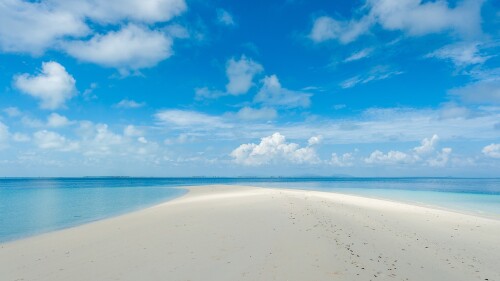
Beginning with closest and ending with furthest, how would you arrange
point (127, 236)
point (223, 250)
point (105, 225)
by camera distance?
1. point (223, 250)
2. point (127, 236)
3. point (105, 225)

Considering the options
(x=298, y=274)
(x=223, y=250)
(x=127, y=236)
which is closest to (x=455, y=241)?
(x=298, y=274)

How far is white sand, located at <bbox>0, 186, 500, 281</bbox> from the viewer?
10383 mm

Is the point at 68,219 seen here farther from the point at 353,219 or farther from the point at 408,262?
the point at 408,262

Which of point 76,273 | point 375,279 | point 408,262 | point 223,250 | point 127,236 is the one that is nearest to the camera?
point 375,279

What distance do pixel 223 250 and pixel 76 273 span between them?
532cm

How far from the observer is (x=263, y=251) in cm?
1277

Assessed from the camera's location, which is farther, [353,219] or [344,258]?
[353,219]

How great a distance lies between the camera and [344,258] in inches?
460

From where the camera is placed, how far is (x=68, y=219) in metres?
24.5

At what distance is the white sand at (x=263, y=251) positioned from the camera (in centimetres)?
1038

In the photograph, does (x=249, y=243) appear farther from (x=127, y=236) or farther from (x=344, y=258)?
(x=127, y=236)

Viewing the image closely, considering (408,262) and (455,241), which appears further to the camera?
(455,241)

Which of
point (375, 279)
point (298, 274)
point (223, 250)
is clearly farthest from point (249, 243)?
point (375, 279)

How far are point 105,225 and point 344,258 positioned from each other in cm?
1524
